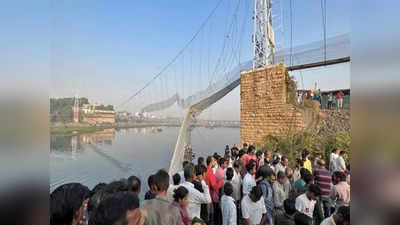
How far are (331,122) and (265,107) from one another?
101 inches

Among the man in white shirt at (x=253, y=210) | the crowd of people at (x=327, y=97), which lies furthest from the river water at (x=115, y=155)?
the crowd of people at (x=327, y=97)

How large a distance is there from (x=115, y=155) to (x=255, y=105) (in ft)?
21.3

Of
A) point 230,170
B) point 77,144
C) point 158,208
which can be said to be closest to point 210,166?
point 230,170

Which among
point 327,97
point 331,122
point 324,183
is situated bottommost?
point 324,183

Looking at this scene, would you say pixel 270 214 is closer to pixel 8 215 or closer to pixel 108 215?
pixel 108 215

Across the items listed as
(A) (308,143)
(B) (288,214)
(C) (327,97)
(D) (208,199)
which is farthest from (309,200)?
(C) (327,97)

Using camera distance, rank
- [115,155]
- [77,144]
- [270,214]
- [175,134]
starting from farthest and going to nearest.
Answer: [175,134] < [115,155] < [77,144] < [270,214]

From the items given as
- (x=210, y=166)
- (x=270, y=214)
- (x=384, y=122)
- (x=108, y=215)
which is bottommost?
(x=270, y=214)

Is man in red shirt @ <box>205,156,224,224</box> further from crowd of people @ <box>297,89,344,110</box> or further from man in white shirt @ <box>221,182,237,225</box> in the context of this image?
crowd of people @ <box>297,89,344,110</box>

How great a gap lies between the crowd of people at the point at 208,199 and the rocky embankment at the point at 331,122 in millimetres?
4920

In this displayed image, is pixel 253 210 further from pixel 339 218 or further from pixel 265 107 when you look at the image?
pixel 265 107

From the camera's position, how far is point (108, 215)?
1351 millimetres

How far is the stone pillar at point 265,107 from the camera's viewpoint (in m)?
8.93

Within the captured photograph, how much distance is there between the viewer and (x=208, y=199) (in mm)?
2666
